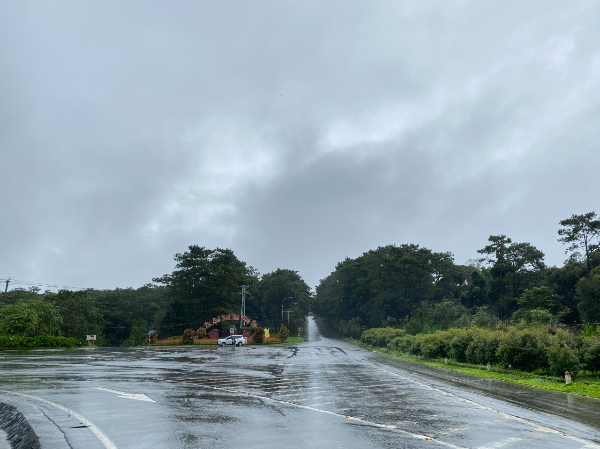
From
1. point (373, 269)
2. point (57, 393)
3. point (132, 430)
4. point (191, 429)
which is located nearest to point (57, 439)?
point (132, 430)

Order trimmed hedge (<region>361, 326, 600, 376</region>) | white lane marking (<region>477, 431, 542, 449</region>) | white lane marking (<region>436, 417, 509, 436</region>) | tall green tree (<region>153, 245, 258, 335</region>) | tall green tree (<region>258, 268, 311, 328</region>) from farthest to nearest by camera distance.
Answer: tall green tree (<region>258, 268, 311, 328</region>)
tall green tree (<region>153, 245, 258, 335</region>)
trimmed hedge (<region>361, 326, 600, 376</region>)
white lane marking (<region>436, 417, 509, 436</region>)
white lane marking (<region>477, 431, 542, 449</region>)

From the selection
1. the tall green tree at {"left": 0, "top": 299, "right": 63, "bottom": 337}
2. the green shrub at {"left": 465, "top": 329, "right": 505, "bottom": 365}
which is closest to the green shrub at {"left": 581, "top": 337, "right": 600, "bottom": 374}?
the green shrub at {"left": 465, "top": 329, "right": 505, "bottom": 365}

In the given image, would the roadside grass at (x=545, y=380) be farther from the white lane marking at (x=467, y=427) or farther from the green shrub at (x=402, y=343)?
the green shrub at (x=402, y=343)

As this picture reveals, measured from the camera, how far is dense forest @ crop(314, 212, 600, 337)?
48875 mm

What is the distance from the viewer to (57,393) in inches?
450

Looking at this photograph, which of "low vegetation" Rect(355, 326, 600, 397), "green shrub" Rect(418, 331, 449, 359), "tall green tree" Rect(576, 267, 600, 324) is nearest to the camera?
"low vegetation" Rect(355, 326, 600, 397)

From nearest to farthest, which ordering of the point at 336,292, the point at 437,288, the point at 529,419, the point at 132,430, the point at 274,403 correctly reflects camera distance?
the point at 132,430 < the point at 529,419 < the point at 274,403 < the point at 437,288 < the point at 336,292

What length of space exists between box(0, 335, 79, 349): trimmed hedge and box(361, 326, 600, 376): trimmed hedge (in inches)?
1555

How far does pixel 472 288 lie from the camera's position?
76.4 meters

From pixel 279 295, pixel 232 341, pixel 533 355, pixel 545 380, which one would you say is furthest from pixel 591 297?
pixel 279 295

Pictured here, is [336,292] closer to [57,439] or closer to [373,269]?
[373,269]

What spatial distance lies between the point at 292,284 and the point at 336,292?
1791 centimetres

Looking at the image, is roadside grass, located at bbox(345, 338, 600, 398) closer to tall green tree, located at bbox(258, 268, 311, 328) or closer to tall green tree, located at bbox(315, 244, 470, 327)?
tall green tree, located at bbox(315, 244, 470, 327)

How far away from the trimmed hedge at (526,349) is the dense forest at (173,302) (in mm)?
46815
